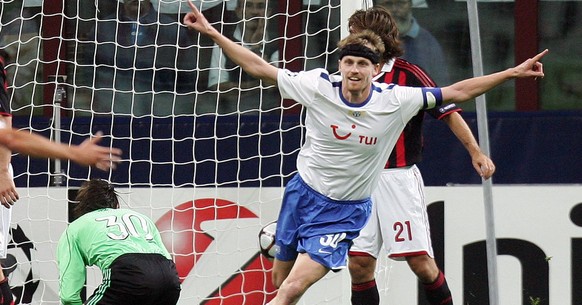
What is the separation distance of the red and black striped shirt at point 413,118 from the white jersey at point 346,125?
1.73 ft

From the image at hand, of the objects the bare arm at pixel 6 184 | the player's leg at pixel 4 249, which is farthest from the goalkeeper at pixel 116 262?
the player's leg at pixel 4 249

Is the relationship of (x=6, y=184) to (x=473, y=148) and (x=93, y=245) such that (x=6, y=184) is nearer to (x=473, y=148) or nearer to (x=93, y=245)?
Answer: (x=93, y=245)

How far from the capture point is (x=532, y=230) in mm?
8789

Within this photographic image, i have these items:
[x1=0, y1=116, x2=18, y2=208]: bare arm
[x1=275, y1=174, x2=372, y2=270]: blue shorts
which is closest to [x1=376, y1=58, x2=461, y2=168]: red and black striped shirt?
[x1=275, y1=174, x2=372, y2=270]: blue shorts

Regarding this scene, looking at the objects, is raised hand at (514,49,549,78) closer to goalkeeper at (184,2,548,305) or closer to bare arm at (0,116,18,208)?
goalkeeper at (184,2,548,305)

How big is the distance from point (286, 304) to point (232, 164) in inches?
103

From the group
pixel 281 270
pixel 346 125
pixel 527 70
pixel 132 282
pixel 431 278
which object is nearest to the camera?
pixel 527 70

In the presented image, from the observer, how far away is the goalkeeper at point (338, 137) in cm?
667

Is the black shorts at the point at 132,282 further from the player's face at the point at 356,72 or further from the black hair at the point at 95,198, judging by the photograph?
the player's face at the point at 356,72

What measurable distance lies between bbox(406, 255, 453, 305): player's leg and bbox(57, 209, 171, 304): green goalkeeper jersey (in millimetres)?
1461

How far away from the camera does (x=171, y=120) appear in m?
9.25

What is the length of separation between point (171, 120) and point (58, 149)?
4271 millimetres

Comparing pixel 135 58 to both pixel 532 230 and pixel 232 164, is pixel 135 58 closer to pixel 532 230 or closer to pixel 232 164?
pixel 232 164

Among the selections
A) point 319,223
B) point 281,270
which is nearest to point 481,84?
point 319,223
